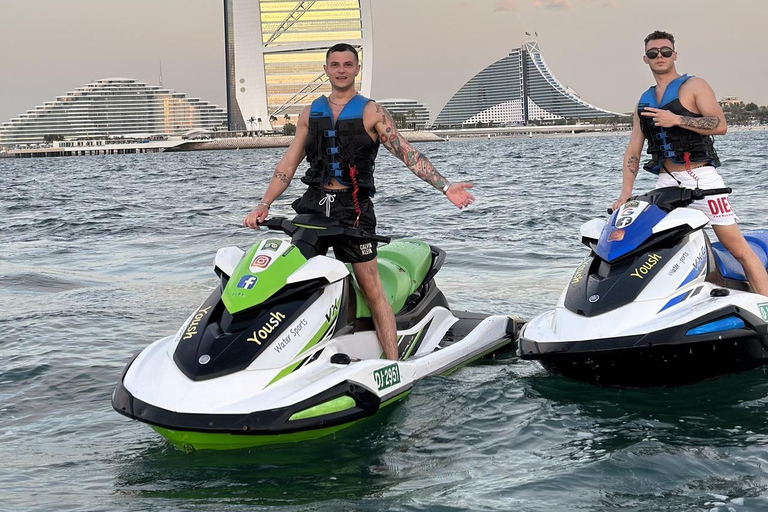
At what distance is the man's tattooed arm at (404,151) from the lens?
5.08 metres

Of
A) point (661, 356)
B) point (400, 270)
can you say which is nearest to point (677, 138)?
point (661, 356)

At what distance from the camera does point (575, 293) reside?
5297mm

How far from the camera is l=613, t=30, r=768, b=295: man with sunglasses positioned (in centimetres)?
542

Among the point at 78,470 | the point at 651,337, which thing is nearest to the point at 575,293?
the point at 651,337

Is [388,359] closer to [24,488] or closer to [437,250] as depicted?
[437,250]

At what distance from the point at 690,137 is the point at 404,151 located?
1.70 metres

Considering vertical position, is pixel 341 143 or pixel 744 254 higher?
pixel 341 143

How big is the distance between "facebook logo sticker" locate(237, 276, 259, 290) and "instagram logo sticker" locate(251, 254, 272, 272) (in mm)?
49

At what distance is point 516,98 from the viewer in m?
182

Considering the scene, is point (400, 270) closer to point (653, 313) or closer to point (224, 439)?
point (653, 313)

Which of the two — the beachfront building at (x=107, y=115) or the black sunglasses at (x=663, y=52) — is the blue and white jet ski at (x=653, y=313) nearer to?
the black sunglasses at (x=663, y=52)

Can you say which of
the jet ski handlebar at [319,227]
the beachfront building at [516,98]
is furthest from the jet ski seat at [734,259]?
the beachfront building at [516,98]

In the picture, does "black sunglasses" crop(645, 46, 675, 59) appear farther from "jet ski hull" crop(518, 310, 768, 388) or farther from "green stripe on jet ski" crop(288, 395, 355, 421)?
"green stripe on jet ski" crop(288, 395, 355, 421)

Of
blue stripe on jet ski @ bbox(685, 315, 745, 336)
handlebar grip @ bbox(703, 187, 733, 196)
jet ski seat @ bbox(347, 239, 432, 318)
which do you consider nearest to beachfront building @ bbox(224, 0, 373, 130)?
jet ski seat @ bbox(347, 239, 432, 318)
